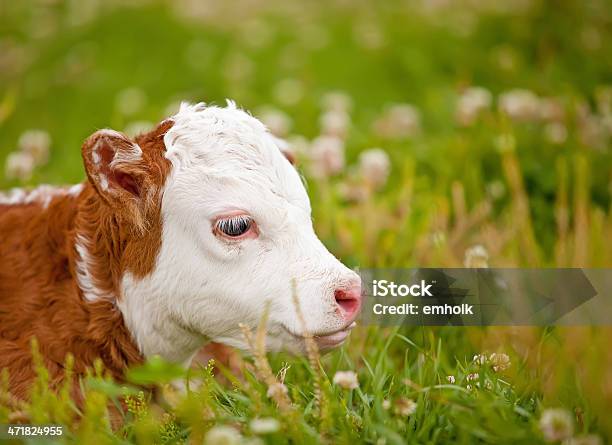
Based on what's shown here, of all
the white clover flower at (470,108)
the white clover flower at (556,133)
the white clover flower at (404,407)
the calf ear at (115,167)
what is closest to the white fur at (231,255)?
the calf ear at (115,167)

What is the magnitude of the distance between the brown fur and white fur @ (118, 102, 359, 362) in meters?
0.07

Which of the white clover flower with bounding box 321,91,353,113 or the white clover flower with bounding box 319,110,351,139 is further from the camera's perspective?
the white clover flower with bounding box 321,91,353,113

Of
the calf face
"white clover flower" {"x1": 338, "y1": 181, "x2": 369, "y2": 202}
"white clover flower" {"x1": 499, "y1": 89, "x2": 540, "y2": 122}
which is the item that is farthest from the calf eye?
"white clover flower" {"x1": 499, "y1": 89, "x2": 540, "y2": 122}

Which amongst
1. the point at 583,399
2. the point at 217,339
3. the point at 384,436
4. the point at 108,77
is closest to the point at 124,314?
the point at 217,339

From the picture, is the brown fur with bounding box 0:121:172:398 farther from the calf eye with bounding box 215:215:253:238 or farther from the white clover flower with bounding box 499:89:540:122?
the white clover flower with bounding box 499:89:540:122

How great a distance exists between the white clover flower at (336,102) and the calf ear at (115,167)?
401 centimetres

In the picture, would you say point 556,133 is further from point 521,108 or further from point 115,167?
point 115,167

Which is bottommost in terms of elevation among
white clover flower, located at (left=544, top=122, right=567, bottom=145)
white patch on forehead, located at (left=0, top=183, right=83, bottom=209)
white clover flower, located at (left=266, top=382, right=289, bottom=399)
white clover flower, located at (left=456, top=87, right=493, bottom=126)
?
white clover flower, located at (left=266, top=382, right=289, bottom=399)

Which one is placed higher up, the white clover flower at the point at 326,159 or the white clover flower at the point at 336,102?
the white clover flower at the point at 336,102

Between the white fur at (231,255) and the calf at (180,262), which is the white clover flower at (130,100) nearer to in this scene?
the calf at (180,262)

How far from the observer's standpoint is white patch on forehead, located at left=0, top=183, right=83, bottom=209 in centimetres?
341

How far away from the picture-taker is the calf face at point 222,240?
2773 millimetres

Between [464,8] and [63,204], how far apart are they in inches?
349

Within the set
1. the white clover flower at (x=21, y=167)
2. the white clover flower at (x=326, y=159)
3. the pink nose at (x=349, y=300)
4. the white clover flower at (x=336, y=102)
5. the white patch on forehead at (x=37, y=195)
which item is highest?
the white clover flower at (x=336, y=102)
